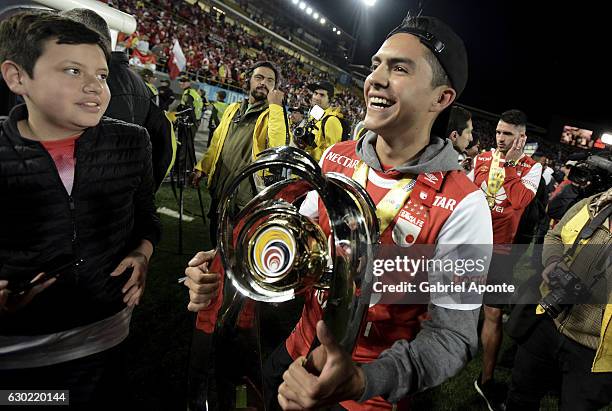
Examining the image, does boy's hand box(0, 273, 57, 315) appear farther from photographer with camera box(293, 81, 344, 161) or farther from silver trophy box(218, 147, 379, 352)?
photographer with camera box(293, 81, 344, 161)

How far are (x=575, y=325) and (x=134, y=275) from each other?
7.51 feet

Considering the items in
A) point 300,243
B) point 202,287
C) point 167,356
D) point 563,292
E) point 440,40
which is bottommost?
point 167,356

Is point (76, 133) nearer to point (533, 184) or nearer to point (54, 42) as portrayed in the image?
point (54, 42)

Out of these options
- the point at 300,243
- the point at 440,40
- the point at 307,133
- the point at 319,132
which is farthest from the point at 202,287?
the point at 319,132

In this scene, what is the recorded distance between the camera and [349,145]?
1616mm

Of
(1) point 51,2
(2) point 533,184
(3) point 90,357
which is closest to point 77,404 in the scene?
(3) point 90,357

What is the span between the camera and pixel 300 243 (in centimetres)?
89

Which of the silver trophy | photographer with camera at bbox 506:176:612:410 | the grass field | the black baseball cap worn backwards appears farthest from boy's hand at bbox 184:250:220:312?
photographer with camera at bbox 506:176:612:410

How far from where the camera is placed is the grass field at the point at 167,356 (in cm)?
233

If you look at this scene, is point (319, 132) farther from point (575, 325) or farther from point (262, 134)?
point (575, 325)

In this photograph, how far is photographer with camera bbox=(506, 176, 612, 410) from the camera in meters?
1.85

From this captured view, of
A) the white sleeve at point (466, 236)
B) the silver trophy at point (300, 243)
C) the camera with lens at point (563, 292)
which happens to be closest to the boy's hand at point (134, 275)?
the silver trophy at point (300, 243)

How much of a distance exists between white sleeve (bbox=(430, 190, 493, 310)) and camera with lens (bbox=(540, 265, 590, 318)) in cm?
126

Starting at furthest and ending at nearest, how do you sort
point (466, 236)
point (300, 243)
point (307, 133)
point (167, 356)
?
point (307, 133)
point (167, 356)
point (466, 236)
point (300, 243)
